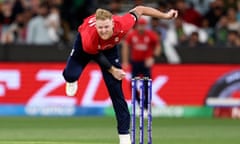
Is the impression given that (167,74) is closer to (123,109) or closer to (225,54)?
(225,54)

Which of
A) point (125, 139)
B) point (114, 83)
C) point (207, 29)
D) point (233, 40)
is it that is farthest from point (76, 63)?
point (207, 29)

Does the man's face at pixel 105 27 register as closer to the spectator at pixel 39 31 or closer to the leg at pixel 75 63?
the leg at pixel 75 63

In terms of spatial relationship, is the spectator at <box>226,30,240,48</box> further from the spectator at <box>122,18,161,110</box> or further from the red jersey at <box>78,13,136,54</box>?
the red jersey at <box>78,13,136,54</box>

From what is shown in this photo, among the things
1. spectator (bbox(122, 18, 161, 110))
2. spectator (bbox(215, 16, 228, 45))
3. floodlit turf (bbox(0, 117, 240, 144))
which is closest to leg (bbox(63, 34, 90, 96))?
floodlit turf (bbox(0, 117, 240, 144))

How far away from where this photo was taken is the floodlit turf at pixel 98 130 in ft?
41.9

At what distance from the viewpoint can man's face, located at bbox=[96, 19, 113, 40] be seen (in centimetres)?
1014

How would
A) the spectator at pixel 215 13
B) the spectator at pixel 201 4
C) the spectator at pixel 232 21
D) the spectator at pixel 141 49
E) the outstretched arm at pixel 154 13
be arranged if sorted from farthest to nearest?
the spectator at pixel 201 4, the spectator at pixel 215 13, the spectator at pixel 232 21, the spectator at pixel 141 49, the outstretched arm at pixel 154 13

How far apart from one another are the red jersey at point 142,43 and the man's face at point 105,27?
644cm

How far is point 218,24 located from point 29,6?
396cm

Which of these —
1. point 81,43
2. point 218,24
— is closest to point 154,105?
point 218,24

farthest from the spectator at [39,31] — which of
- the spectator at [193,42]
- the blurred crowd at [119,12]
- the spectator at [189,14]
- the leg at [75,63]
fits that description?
the leg at [75,63]

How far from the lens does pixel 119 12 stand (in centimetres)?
1908

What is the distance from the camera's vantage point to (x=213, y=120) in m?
16.9

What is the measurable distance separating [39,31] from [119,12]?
1838mm
